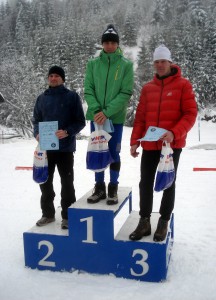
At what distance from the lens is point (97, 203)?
3.40m

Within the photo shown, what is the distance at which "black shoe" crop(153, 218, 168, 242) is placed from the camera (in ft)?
10.0

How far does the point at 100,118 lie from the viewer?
10.6ft

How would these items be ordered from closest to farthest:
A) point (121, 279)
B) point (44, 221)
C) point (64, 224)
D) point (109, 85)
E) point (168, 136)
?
point (168, 136)
point (121, 279)
point (109, 85)
point (64, 224)
point (44, 221)

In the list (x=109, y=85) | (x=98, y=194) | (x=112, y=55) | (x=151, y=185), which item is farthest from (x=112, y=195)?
(x=112, y=55)

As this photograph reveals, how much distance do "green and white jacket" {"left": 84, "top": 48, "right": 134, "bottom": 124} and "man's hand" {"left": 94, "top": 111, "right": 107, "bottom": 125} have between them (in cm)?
4

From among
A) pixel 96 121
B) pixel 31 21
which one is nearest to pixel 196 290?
pixel 96 121

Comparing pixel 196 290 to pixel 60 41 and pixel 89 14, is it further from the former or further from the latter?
pixel 89 14

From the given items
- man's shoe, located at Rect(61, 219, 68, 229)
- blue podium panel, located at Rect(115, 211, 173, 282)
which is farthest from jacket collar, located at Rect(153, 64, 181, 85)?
man's shoe, located at Rect(61, 219, 68, 229)

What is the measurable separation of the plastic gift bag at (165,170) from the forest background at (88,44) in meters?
21.2

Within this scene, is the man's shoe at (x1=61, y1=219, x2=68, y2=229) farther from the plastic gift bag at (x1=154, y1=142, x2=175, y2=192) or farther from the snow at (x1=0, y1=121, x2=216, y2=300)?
the plastic gift bag at (x1=154, y1=142, x2=175, y2=192)

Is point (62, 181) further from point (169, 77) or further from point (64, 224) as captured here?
point (169, 77)

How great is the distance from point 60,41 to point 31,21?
28498 millimetres

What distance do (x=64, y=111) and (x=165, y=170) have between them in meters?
1.25

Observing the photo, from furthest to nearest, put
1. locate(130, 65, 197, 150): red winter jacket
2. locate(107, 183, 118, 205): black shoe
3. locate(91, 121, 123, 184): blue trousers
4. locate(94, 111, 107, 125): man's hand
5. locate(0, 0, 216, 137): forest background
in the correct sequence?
locate(0, 0, 216, 137): forest background, locate(91, 121, 123, 184): blue trousers, locate(107, 183, 118, 205): black shoe, locate(94, 111, 107, 125): man's hand, locate(130, 65, 197, 150): red winter jacket
